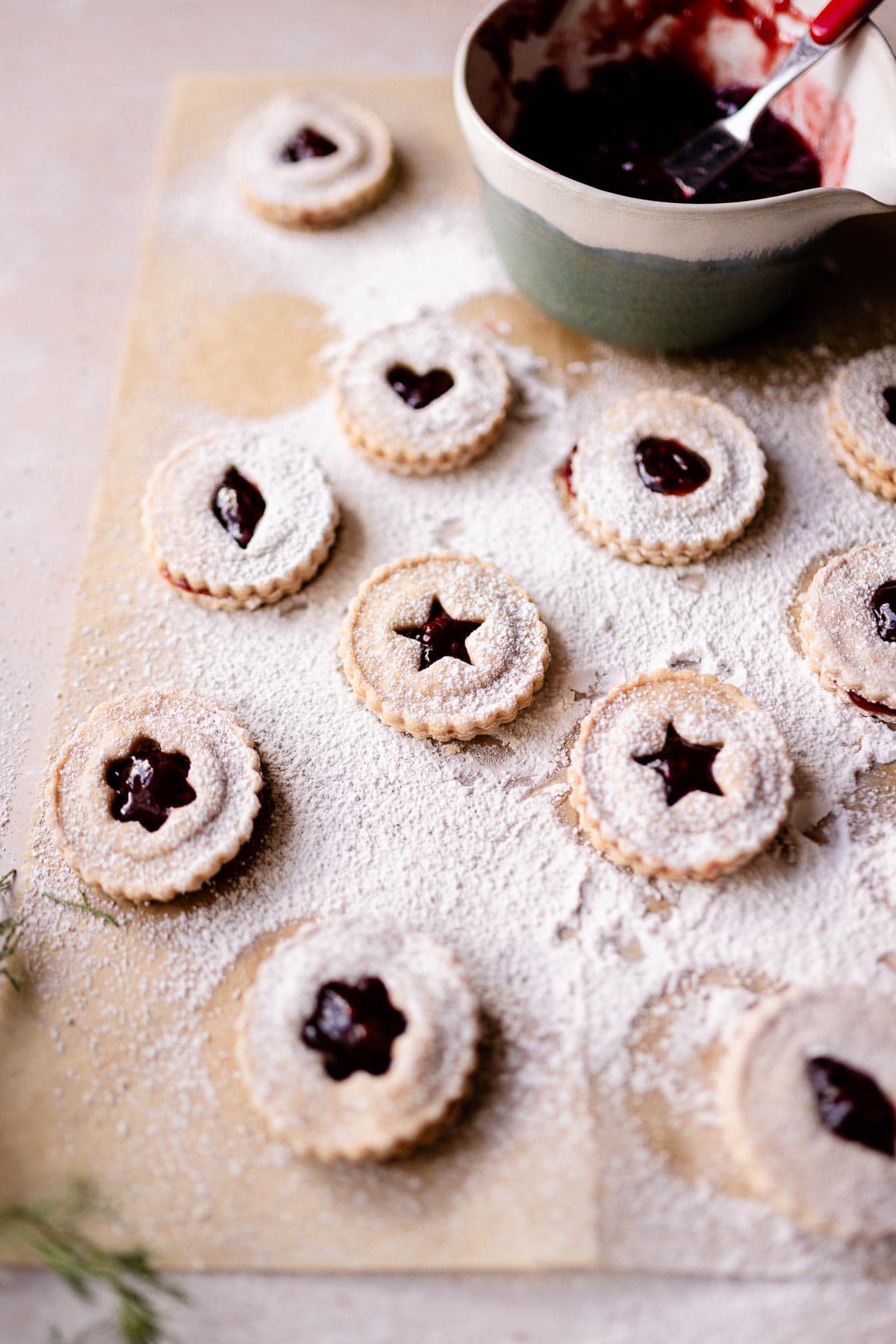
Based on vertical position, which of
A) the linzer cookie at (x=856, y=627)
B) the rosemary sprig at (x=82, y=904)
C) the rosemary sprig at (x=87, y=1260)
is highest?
the linzer cookie at (x=856, y=627)

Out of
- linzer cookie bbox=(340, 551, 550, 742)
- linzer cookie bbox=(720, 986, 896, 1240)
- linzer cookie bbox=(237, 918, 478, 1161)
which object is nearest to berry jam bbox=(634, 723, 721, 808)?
linzer cookie bbox=(340, 551, 550, 742)

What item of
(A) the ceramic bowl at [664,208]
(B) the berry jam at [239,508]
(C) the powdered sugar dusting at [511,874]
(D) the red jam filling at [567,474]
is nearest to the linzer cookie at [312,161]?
(C) the powdered sugar dusting at [511,874]

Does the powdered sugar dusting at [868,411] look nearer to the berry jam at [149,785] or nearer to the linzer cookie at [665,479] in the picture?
the linzer cookie at [665,479]

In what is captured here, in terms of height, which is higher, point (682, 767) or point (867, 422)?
point (867, 422)

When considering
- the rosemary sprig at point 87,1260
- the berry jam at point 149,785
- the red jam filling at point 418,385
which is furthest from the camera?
the red jam filling at point 418,385

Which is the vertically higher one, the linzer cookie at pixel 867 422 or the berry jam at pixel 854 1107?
the linzer cookie at pixel 867 422

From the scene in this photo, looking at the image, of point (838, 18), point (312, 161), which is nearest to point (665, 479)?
point (838, 18)

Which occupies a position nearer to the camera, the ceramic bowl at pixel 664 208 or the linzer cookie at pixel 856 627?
the linzer cookie at pixel 856 627

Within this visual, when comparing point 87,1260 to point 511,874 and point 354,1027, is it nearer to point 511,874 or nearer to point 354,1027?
point 354,1027

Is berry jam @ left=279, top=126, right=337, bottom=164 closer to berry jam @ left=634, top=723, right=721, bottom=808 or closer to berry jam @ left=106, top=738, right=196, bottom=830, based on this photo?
berry jam @ left=106, top=738, right=196, bottom=830
